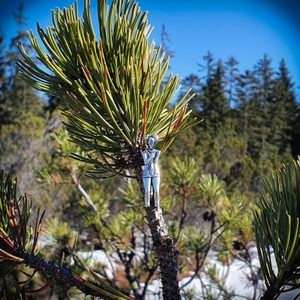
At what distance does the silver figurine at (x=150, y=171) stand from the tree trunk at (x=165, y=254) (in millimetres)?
13

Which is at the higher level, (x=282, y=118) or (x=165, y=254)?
(x=282, y=118)

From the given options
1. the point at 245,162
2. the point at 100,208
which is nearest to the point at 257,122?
the point at 245,162

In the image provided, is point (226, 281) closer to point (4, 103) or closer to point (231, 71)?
point (231, 71)

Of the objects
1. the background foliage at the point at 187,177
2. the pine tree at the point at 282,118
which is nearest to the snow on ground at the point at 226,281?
the background foliage at the point at 187,177

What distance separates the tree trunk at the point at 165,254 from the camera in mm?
366

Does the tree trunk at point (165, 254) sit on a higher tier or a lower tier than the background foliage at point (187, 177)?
lower

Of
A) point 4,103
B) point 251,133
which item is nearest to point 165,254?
point 251,133

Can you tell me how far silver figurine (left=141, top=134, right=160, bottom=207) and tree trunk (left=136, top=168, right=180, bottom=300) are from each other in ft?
0.04

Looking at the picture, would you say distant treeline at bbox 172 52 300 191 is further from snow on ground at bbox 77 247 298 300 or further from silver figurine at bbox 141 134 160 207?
silver figurine at bbox 141 134 160 207

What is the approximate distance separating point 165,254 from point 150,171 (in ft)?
0.27

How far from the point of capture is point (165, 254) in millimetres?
368

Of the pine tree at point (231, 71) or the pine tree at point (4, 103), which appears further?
the pine tree at point (4, 103)

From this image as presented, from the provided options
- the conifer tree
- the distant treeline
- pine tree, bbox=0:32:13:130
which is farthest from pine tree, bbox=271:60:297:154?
the conifer tree

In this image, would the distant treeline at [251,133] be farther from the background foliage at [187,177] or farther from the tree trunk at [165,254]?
the tree trunk at [165,254]
